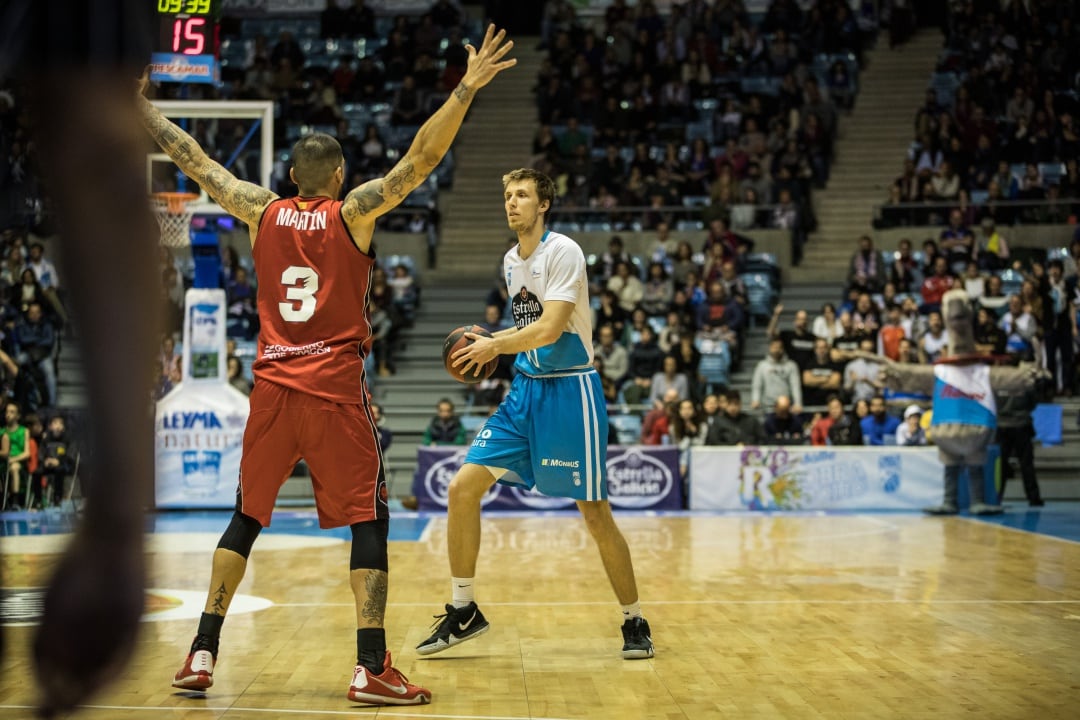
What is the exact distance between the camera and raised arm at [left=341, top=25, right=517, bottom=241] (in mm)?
4094

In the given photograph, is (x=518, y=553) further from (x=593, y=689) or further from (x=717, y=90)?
(x=717, y=90)

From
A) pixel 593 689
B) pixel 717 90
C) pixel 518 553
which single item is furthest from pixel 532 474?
pixel 717 90

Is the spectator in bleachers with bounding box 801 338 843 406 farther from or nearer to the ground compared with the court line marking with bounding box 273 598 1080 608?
farther from the ground

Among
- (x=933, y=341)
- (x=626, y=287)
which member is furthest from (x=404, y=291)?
(x=933, y=341)

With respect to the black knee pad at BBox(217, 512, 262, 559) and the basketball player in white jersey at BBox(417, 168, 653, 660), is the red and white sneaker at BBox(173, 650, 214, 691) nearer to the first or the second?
the black knee pad at BBox(217, 512, 262, 559)

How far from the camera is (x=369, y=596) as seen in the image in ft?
14.6

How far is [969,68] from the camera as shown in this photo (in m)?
23.1

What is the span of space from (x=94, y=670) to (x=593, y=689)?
12.9 feet

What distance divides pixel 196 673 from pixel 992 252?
17108mm

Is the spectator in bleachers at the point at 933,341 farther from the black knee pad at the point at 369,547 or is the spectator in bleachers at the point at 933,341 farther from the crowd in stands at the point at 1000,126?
the black knee pad at the point at 369,547

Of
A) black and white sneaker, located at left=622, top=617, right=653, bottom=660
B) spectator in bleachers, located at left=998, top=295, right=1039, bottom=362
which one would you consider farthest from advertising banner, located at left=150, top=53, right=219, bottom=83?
spectator in bleachers, located at left=998, top=295, right=1039, bottom=362

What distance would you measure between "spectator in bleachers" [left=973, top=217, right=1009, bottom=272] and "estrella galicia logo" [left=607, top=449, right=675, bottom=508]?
25.2 feet

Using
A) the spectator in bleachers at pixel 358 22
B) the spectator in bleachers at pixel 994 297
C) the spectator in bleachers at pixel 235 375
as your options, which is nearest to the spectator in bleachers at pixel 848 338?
the spectator in bleachers at pixel 994 297

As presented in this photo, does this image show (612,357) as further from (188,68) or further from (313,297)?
(313,297)
